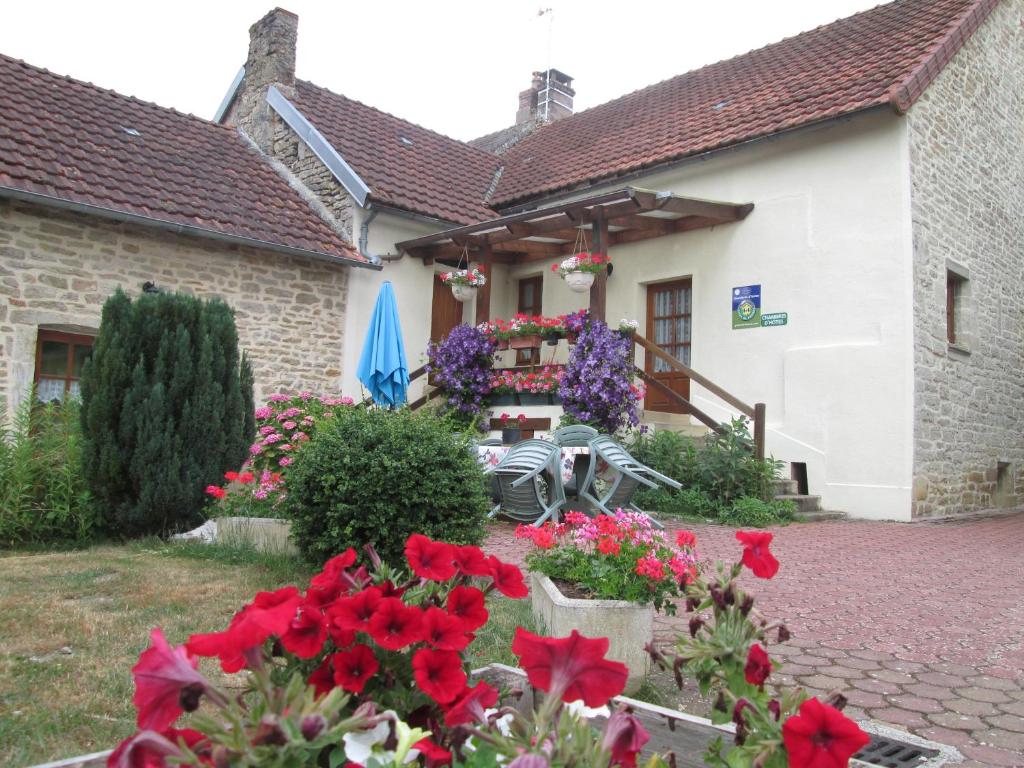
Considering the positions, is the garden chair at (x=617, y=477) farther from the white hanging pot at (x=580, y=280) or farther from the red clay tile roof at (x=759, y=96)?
the red clay tile roof at (x=759, y=96)

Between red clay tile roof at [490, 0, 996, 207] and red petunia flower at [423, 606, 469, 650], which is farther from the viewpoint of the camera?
red clay tile roof at [490, 0, 996, 207]

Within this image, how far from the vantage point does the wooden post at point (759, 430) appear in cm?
930

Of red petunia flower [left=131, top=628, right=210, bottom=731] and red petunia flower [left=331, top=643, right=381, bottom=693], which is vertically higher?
red petunia flower [left=131, top=628, right=210, bottom=731]

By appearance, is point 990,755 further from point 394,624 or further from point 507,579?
point 394,624

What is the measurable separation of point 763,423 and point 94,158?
8.36 metres

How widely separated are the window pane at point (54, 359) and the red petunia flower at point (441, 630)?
29.4 feet

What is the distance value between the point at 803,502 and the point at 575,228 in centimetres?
468

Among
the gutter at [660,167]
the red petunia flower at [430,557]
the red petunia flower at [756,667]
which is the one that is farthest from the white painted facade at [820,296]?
the red petunia flower at [430,557]

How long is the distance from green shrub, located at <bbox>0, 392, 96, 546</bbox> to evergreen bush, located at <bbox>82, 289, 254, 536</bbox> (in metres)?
0.21

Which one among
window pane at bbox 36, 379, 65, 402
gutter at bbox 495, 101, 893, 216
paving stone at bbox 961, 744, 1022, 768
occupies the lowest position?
paving stone at bbox 961, 744, 1022, 768

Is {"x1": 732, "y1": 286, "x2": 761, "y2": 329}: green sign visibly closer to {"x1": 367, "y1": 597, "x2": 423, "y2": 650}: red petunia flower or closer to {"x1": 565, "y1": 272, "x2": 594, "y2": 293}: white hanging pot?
{"x1": 565, "y1": 272, "x2": 594, "y2": 293}: white hanging pot

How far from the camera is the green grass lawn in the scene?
2.53 meters

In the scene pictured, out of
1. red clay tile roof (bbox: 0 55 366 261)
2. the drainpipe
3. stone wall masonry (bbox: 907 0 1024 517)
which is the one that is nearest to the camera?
red clay tile roof (bbox: 0 55 366 261)

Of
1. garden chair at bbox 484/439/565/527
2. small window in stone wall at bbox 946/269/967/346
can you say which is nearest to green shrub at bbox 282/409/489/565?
garden chair at bbox 484/439/565/527
